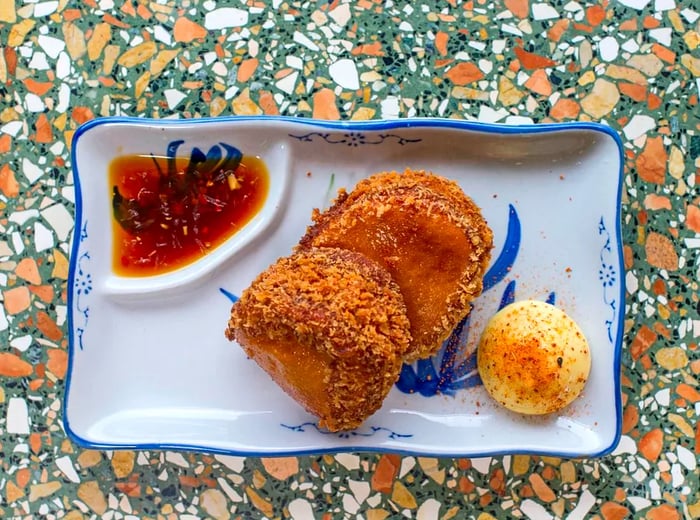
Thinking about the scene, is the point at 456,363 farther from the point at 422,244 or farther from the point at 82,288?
the point at 82,288

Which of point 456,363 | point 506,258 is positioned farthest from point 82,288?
point 506,258

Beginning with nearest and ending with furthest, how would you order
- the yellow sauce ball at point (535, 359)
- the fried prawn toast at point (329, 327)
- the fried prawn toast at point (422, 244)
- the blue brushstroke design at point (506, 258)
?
the fried prawn toast at point (329, 327) < the fried prawn toast at point (422, 244) < the yellow sauce ball at point (535, 359) < the blue brushstroke design at point (506, 258)

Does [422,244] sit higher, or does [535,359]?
[422,244]

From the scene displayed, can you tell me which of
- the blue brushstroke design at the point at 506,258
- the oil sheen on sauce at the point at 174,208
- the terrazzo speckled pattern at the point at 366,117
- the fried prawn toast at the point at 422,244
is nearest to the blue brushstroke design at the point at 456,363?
the blue brushstroke design at the point at 506,258

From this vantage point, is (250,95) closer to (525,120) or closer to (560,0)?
(525,120)

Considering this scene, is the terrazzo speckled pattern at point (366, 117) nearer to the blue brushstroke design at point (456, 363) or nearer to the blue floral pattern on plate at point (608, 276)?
the blue floral pattern on plate at point (608, 276)

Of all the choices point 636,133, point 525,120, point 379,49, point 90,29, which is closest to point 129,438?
point 90,29
